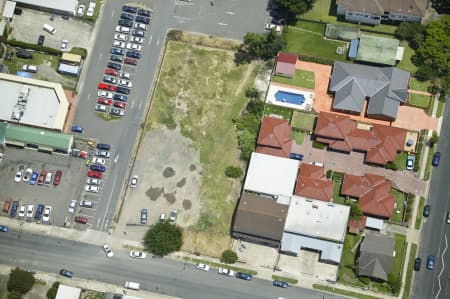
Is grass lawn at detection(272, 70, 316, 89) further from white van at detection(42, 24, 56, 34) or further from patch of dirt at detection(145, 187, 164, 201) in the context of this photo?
white van at detection(42, 24, 56, 34)

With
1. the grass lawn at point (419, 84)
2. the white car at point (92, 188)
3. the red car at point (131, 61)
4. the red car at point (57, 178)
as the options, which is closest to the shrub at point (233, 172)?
the white car at point (92, 188)

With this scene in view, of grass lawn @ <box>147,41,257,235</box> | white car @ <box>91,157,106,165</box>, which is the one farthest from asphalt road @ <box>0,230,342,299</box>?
white car @ <box>91,157,106,165</box>

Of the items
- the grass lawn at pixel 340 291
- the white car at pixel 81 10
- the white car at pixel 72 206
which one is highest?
the white car at pixel 81 10

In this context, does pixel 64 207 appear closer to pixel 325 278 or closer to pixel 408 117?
pixel 325 278

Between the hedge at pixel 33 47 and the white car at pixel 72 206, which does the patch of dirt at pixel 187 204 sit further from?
the hedge at pixel 33 47

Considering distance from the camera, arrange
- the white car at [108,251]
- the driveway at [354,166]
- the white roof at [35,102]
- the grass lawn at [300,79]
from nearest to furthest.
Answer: the driveway at [354,166] < the white car at [108,251] < the grass lawn at [300,79] < the white roof at [35,102]

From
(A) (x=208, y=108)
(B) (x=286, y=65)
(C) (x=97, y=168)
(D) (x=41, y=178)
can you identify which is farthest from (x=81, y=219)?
(B) (x=286, y=65)

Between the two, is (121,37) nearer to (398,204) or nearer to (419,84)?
(419,84)
